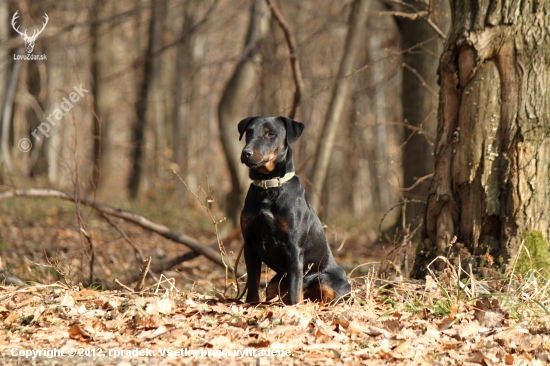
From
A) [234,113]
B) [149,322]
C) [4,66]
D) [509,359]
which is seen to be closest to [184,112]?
[4,66]

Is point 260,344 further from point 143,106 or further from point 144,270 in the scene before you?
point 143,106

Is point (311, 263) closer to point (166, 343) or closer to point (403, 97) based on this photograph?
point (166, 343)

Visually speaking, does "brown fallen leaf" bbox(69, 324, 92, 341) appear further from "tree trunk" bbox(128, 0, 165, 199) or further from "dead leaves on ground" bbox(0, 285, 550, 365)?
"tree trunk" bbox(128, 0, 165, 199)

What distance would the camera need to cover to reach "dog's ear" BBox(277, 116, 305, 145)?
4.75 metres

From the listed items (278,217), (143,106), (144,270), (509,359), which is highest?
(143,106)

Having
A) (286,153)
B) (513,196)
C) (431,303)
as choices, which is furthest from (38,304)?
(513,196)

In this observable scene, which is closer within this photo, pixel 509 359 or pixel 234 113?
pixel 509 359

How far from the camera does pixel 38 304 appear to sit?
15.2 feet

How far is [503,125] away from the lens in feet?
17.0

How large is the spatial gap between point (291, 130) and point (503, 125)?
2.00m

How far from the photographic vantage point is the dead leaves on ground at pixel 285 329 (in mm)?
3871

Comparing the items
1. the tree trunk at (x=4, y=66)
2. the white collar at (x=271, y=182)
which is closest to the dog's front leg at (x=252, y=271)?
the white collar at (x=271, y=182)

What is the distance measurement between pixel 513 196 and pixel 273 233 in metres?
2.27

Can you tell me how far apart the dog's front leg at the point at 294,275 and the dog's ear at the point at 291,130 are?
2.96ft
